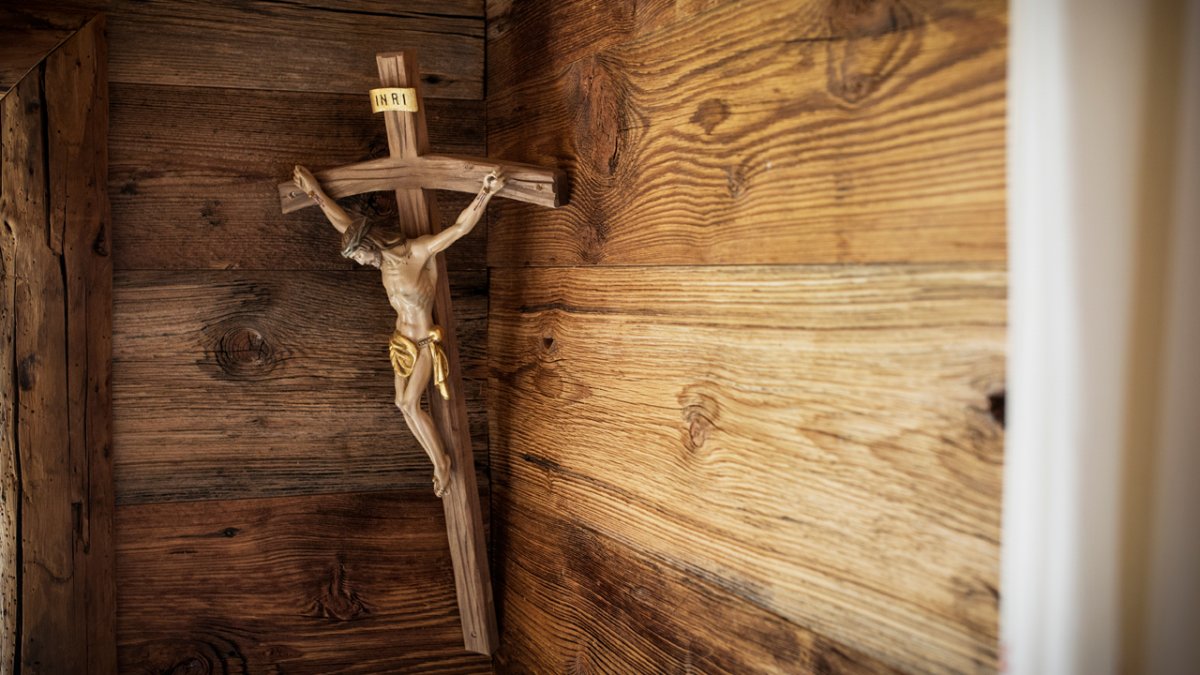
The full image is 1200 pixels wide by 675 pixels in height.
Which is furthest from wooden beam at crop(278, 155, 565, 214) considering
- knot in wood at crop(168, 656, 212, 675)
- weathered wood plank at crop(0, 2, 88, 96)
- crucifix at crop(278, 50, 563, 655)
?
knot in wood at crop(168, 656, 212, 675)

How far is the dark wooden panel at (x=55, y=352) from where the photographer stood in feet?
5.24

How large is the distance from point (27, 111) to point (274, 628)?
40.0 inches

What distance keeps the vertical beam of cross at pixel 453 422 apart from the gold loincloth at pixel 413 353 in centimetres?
4

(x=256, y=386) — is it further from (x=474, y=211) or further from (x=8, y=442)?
(x=474, y=211)

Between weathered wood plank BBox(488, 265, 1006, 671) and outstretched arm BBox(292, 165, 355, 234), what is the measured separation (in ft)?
1.19

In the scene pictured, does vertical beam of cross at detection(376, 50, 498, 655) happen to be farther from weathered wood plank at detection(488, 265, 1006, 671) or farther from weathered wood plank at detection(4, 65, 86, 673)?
weathered wood plank at detection(4, 65, 86, 673)

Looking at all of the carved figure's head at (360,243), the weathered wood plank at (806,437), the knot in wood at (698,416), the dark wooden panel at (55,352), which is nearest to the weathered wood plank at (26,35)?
the dark wooden panel at (55,352)

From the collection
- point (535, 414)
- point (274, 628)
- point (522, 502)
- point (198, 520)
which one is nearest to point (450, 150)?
point (535, 414)

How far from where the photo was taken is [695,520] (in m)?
1.27

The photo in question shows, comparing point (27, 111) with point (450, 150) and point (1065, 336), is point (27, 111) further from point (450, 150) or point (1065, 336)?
point (1065, 336)

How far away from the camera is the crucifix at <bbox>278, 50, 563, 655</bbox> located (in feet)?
4.90

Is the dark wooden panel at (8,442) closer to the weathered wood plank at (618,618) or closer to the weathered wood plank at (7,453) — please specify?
the weathered wood plank at (7,453)

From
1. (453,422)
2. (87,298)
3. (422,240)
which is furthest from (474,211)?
(87,298)

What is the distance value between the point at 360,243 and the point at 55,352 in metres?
0.62
